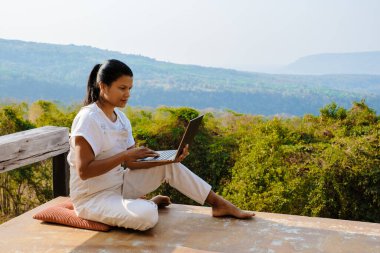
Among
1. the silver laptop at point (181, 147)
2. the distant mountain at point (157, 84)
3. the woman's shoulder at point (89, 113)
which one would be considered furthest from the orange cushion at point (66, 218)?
the distant mountain at point (157, 84)

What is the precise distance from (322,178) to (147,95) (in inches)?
1632

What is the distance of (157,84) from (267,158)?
4330cm

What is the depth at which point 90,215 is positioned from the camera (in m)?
2.94

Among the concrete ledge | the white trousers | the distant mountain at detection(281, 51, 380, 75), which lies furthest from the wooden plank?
the distant mountain at detection(281, 51, 380, 75)

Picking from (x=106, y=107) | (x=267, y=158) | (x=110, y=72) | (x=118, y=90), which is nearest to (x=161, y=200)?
(x=106, y=107)

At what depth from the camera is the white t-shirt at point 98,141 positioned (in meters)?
2.78

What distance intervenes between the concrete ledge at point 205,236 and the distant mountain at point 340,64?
485 ft

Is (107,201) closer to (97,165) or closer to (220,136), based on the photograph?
(97,165)

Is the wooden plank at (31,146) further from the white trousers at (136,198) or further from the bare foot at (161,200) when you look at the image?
the bare foot at (161,200)

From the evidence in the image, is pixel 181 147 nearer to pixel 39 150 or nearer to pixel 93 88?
pixel 93 88

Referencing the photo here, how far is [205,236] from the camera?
9.46ft

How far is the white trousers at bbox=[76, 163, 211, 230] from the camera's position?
2.84 meters

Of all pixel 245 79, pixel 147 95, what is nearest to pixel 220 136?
pixel 147 95

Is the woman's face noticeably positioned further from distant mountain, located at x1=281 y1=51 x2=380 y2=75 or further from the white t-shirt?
distant mountain, located at x1=281 y1=51 x2=380 y2=75
